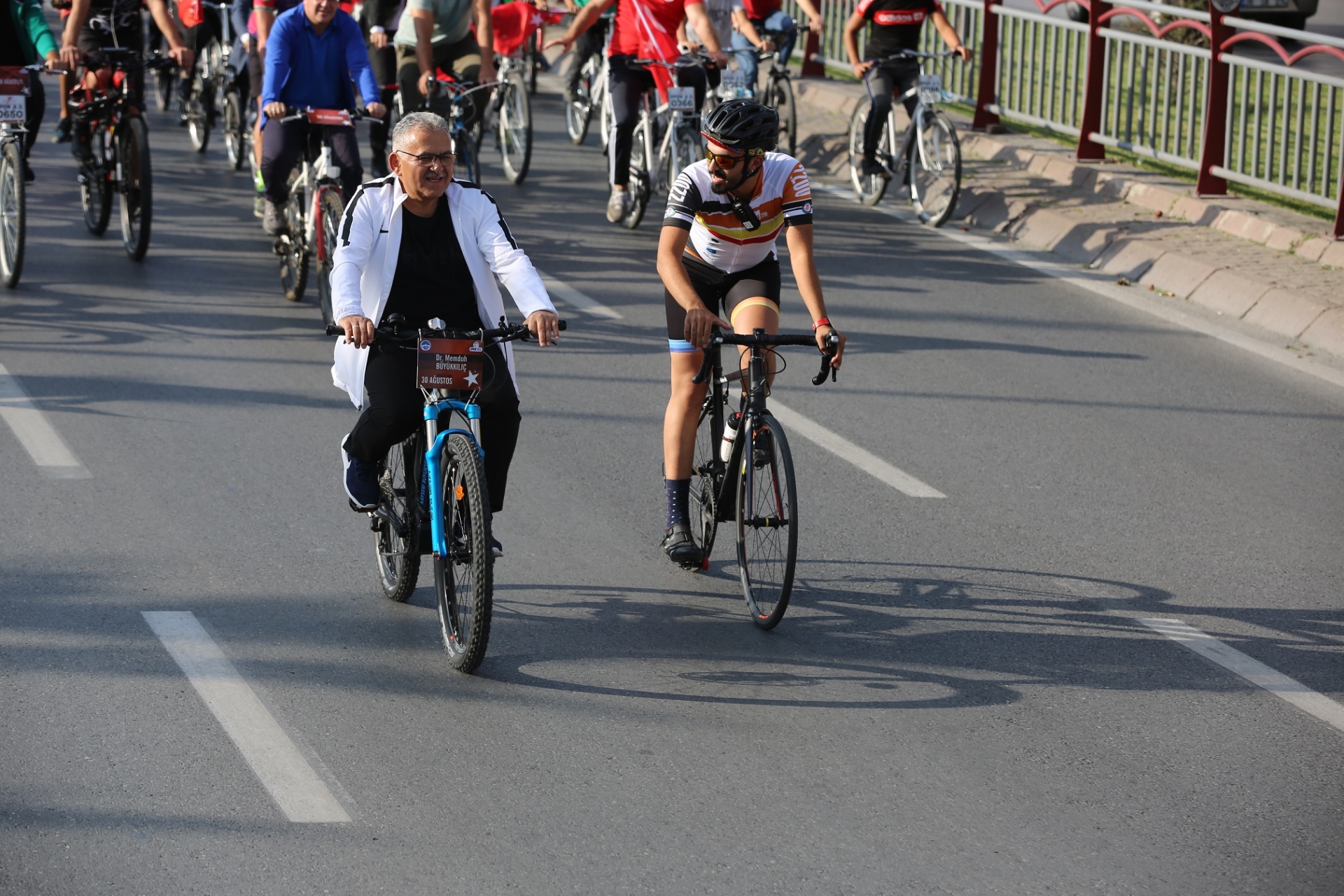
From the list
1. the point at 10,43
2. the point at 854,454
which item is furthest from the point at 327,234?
the point at 854,454

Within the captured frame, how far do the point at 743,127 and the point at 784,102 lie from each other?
409 inches

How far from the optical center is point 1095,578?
6.85 metres

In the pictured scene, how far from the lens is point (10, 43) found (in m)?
10.8

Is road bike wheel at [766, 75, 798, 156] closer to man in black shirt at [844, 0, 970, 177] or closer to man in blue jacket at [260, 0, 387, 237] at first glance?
man in black shirt at [844, 0, 970, 177]

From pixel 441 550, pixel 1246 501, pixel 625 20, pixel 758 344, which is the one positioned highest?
pixel 625 20

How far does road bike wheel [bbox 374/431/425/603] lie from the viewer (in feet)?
19.9

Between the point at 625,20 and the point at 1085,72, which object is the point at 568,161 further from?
the point at 1085,72

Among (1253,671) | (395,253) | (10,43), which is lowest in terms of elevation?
(1253,671)

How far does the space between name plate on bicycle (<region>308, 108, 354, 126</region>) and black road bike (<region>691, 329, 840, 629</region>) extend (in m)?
4.27

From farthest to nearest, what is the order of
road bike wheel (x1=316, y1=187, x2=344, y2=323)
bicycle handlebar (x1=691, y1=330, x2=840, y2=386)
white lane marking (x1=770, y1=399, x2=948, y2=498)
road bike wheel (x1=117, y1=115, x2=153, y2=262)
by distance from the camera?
road bike wheel (x1=117, y1=115, x2=153, y2=262) < road bike wheel (x1=316, y1=187, x2=344, y2=323) < white lane marking (x1=770, y1=399, x2=948, y2=498) < bicycle handlebar (x1=691, y1=330, x2=840, y2=386)

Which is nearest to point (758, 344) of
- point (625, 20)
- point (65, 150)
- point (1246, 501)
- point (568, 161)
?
point (1246, 501)

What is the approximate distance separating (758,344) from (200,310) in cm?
547

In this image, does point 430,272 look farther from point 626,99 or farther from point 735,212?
point 626,99

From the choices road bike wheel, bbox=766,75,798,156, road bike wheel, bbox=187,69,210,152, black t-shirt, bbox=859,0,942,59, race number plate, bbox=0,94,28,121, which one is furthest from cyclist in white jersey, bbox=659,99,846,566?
road bike wheel, bbox=187,69,210,152
